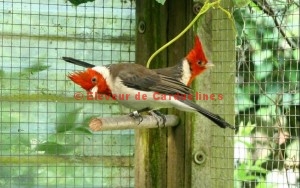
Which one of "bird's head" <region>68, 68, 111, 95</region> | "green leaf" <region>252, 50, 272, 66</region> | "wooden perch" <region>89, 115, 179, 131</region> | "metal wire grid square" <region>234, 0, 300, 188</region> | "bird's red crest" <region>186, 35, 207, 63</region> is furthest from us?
"green leaf" <region>252, 50, 272, 66</region>

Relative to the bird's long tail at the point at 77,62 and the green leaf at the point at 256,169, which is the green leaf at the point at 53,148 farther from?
the green leaf at the point at 256,169

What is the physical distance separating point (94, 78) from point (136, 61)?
0.35 metres

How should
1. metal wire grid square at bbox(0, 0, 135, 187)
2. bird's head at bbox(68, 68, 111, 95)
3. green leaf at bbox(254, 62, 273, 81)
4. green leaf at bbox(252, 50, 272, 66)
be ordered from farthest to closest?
green leaf at bbox(254, 62, 273, 81)
green leaf at bbox(252, 50, 272, 66)
metal wire grid square at bbox(0, 0, 135, 187)
bird's head at bbox(68, 68, 111, 95)

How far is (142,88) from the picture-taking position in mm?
2344

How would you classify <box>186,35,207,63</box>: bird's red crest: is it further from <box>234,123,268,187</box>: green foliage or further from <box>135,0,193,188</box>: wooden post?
<box>234,123,268,187</box>: green foliage

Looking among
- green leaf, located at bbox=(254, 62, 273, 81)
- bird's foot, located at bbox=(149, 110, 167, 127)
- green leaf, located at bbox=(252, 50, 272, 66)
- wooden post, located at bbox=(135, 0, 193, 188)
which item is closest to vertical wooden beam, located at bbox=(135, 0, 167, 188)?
wooden post, located at bbox=(135, 0, 193, 188)

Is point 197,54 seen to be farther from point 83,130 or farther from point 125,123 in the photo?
point 83,130

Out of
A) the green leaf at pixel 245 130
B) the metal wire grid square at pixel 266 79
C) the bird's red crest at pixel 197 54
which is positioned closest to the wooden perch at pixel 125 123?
the bird's red crest at pixel 197 54

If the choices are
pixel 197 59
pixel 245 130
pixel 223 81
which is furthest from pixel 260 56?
pixel 197 59

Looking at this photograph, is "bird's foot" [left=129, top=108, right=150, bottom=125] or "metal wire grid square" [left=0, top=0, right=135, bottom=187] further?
"metal wire grid square" [left=0, top=0, right=135, bottom=187]

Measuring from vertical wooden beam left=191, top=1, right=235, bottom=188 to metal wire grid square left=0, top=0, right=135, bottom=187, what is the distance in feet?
0.88

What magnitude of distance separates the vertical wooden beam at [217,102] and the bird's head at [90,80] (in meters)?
0.37

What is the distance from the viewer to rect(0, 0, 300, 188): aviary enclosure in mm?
2396

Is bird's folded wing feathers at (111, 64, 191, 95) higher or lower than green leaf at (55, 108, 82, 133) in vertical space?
higher
